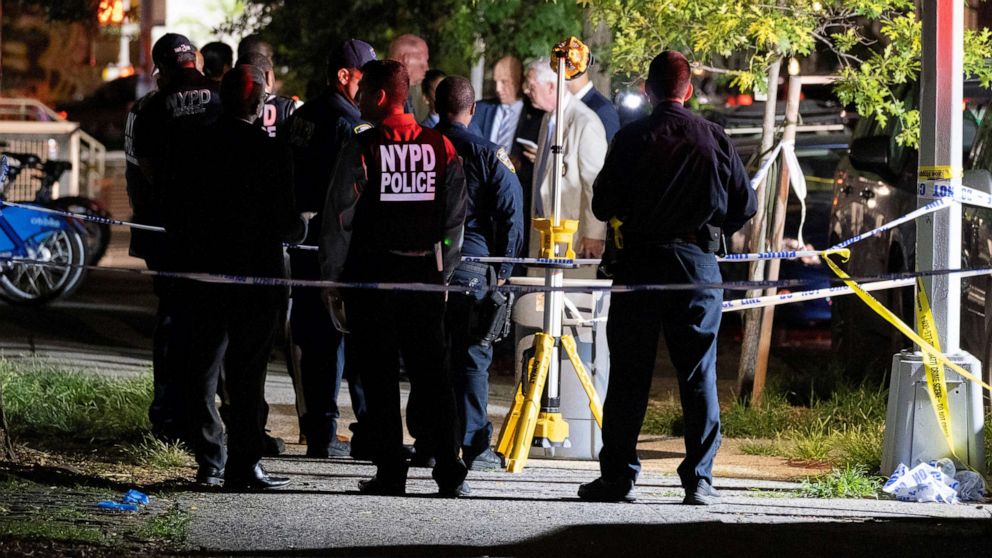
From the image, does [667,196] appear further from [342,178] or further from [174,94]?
[174,94]

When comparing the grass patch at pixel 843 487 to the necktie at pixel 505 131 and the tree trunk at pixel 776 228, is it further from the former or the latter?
the necktie at pixel 505 131

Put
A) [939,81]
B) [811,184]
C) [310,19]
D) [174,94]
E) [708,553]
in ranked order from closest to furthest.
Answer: [708,553] < [939,81] < [174,94] < [811,184] < [310,19]

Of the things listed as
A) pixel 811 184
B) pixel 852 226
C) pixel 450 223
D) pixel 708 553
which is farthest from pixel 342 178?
Result: pixel 811 184

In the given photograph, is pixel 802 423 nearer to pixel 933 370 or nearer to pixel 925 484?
pixel 933 370

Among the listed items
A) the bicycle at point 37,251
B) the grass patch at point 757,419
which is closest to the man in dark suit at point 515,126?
the grass patch at point 757,419

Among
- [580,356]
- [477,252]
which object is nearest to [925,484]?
[580,356]

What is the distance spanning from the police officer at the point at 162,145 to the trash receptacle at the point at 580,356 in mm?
1745

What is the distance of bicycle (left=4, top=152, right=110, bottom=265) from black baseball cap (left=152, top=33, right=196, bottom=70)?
253 inches

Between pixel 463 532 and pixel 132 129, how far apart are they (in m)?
3.15

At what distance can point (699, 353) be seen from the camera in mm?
7320

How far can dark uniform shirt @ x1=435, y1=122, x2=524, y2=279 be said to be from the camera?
26.1 feet

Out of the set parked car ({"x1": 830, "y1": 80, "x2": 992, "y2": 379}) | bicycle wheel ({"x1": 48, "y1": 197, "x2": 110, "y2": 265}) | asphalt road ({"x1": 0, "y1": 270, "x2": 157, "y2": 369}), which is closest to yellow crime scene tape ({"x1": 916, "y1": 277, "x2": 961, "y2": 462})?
parked car ({"x1": 830, "y1": 80, "x2": 992, "y2": 379})

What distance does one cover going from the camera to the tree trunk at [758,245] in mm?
10305

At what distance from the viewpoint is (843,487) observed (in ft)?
24.8
